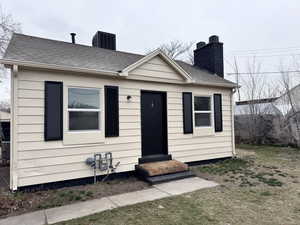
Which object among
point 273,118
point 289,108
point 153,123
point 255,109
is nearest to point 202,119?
point 153,123

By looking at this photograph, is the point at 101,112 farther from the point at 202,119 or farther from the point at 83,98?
the point at 202,119

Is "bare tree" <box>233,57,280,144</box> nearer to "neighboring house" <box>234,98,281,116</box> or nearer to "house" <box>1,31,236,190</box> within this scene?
"neighboring house" <box>234,98,281,116</box>

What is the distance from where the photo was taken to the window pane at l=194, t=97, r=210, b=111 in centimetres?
675

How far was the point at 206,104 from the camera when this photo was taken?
6977 millimetres

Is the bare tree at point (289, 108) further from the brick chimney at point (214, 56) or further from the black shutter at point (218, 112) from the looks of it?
the black shutter at point (218, 112)

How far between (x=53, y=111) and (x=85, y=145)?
3.67ft

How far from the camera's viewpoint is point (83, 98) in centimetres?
489

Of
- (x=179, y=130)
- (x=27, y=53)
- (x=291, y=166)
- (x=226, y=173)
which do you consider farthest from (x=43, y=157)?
(x=291, y=166)

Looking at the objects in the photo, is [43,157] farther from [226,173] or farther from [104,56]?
[226,173]

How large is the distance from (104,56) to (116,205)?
186 inches

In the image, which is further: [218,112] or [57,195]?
[218,112]

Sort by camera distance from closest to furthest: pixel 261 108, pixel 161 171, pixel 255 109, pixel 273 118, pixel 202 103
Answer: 1. pixel 161 171
2. pixel 202 103
3. pixel 273 118
4. pixel 261 108
5. pixel 255 109

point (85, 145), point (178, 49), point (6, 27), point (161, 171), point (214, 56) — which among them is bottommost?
point (161, 171)

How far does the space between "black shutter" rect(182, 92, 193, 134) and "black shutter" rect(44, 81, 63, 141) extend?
3734 mm
